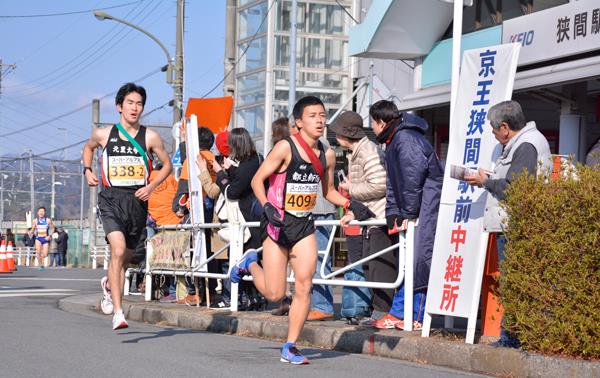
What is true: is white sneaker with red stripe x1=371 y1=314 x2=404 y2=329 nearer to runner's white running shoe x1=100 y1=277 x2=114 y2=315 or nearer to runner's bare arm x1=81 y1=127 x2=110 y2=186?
runner's white running shoe x1=100 y1=277 x2=114 y2=315

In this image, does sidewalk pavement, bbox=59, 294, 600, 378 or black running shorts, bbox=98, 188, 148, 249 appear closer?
sidewalk pavement, bbox=59, 294, 600, 378

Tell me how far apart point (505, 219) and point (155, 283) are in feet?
24.9

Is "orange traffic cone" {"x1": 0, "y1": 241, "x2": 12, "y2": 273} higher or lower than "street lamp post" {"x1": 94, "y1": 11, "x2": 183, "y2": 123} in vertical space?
lower

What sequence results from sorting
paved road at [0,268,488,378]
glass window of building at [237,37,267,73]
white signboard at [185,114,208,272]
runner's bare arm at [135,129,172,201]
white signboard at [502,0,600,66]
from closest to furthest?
paved road at [0,268,488,378], runner's bare arm at [135,129,172,201], white signboard at [185,114,208,272], white signboard at [502,0,600,66], glass window of building at [237,37,267,73]

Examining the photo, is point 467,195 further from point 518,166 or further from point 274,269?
point 274,269

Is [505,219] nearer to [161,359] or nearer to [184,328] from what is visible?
[161,359]

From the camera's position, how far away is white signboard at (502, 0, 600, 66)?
14922 millimetres

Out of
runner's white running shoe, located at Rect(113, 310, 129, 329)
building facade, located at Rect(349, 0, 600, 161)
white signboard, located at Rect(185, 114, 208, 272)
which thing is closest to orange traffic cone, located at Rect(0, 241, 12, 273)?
building facade, located at Rect(349, 0, 600, 161)

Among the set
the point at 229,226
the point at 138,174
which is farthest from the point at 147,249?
the point at 138,174

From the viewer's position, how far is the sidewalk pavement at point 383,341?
6.92 m

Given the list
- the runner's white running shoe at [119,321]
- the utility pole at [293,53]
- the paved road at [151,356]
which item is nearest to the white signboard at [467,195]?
the paved road at [151,356]

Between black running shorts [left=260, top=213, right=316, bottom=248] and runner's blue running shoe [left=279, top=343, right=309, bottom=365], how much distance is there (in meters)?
0.76

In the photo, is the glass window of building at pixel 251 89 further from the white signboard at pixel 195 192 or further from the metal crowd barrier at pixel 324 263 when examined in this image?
the white signboard at pixel 195 192

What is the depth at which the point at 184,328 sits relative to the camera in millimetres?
11438
